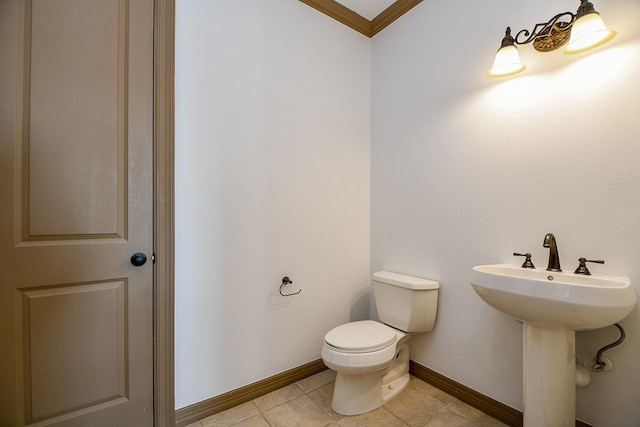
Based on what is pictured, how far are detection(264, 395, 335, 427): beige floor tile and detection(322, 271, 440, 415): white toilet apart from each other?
4.0 inches

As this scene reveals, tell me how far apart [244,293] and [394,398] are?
114 centimetres

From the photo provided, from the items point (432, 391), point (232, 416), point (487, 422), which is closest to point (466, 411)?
point (487, 422)

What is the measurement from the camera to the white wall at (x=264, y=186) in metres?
1.52

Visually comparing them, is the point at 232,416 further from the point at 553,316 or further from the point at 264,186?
the point at 553,316

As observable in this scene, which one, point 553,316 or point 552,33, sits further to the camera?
point 552,33

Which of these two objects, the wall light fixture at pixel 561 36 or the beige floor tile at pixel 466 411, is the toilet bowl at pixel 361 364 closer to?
the beige floor tile at pixel 466 411

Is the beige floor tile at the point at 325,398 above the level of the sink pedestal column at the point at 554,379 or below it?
below

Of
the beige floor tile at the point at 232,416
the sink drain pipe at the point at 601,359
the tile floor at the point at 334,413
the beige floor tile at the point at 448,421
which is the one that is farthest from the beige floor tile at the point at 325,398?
the sink drain pipe at the point at 601,359

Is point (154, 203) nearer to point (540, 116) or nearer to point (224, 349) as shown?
point (224, 349)

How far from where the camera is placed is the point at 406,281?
180 cm

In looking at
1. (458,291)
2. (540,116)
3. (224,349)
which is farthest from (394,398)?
(540,116)

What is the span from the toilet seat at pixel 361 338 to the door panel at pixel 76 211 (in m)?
0.97

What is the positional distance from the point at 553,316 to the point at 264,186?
1534 mm

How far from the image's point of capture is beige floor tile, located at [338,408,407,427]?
150 centimetres
